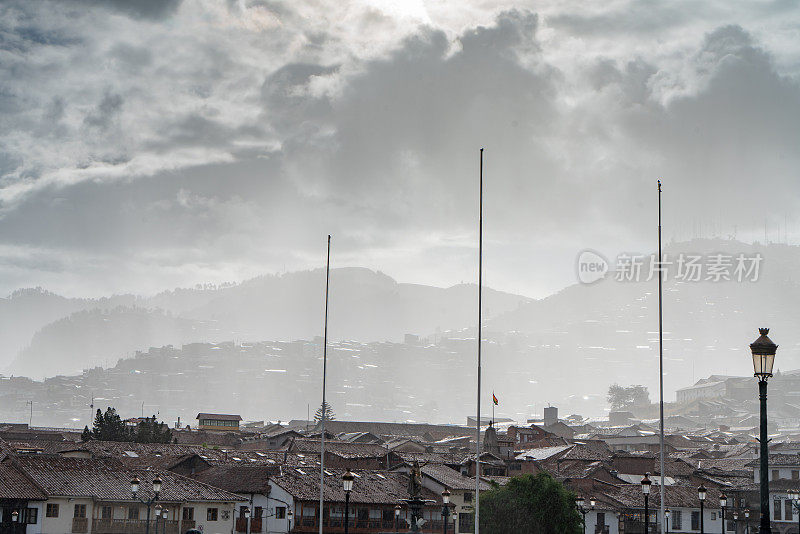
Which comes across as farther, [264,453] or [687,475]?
[264,453]

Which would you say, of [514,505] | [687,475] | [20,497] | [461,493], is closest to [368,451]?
[461,493]

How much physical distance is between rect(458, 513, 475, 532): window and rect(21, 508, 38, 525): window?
115 ft

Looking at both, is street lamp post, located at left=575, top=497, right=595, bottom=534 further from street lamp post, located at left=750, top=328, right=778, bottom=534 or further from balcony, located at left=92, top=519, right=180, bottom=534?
street lamp post, located at left=750, top=328, right=778, bottom=534

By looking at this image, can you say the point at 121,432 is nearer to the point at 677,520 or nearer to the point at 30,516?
the point at 30,516

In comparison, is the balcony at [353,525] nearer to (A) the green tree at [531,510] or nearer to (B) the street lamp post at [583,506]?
(A) the green tree at [531,510]

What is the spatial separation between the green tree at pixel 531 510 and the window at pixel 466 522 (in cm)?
1295

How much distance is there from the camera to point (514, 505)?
69.8 meters

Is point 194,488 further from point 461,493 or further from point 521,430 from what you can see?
point 521,430

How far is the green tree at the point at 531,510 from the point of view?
6919 cm

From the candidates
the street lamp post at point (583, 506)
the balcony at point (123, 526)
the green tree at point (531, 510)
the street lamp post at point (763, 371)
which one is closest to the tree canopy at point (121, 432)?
the balcony at point (123, 526)

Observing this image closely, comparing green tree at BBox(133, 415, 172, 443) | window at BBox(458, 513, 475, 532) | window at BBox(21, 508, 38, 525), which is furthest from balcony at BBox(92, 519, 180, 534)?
green tree at BBox(133, 415, 172, 443)

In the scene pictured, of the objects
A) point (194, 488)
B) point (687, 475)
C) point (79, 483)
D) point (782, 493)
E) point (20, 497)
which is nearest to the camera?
point (20, 497)

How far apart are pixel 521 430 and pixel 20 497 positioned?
10760 cm

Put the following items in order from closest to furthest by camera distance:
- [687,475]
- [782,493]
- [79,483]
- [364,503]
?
[79,483], [364,503], [782,493], [687,475]
